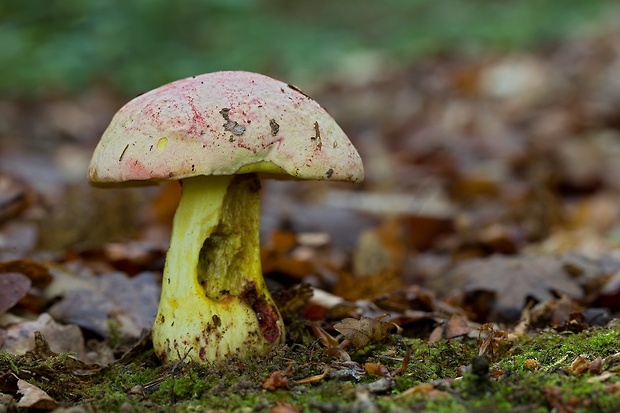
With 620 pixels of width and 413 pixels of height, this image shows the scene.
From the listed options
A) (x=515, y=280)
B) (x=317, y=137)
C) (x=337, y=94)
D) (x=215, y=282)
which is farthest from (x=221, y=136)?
(x=337, y=94)

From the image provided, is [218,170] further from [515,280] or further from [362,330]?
[515,280]

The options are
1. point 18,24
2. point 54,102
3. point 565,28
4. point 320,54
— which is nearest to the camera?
point 18,24

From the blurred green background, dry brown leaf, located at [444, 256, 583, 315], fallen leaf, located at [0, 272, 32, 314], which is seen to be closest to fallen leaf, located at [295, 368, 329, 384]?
fallen leaf, located at [0, 272, 32, 314]

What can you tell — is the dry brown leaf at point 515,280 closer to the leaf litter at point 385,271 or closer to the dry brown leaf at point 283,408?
the leaf litter at point 385,271

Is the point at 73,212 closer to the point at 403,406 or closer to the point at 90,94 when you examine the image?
the point at 403,406

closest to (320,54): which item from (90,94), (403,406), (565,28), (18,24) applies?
(565,28)
